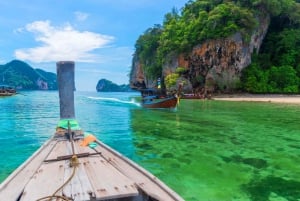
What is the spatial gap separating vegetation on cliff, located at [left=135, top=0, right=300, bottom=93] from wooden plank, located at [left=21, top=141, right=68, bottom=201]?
42926 millimetres

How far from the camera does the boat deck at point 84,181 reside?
3115 mm

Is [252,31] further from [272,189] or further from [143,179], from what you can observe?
[143,179]

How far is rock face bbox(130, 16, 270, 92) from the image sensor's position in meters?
45.7

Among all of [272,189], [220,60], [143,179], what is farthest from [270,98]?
[143,179]

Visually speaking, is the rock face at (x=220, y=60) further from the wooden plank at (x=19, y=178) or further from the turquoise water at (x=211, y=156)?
the wooden plank at (x=19, y=178)

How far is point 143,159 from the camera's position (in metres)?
8.52

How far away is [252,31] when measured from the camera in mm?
45062

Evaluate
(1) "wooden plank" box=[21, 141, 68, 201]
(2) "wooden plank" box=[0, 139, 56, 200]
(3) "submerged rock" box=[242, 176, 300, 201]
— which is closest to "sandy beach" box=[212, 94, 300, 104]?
(3) "submerged rock" box=[242, 176, 300, 201]

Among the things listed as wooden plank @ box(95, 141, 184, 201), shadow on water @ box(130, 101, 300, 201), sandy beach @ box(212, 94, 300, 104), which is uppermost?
wooden plank @ box(95, 141, 184, 201)

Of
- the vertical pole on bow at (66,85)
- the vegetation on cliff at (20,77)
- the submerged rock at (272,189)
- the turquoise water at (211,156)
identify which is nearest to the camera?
the submerged rock at (272,189)

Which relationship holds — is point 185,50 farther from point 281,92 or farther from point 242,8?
point 281,92

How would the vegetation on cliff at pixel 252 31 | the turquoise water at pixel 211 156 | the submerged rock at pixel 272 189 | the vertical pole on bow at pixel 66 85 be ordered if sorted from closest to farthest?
the submerged rock at pixel 272 189, the turquoise water at pixel 211 156, the vertical pole on bow at pixel 66 85, the vegetation on cliff at pixel 252 31

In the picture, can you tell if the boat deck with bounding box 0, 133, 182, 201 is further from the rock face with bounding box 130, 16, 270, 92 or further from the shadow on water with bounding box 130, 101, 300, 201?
the rock face with bounding box 130, 16, 270, 92

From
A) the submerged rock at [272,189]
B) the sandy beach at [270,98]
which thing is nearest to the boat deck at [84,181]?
the submerged rock at [272,189]
